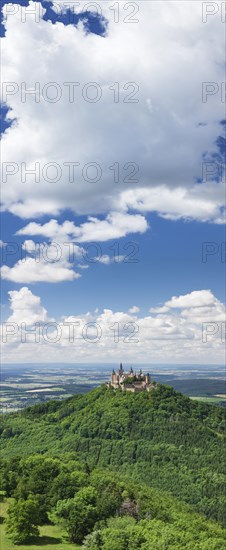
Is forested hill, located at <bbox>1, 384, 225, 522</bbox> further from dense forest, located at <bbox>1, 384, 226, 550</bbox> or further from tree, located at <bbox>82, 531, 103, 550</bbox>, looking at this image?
tree, located at <bbox>82, 531, 103, 550</bbox>

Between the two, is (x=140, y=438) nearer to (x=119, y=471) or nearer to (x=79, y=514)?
(x=119, y=471)

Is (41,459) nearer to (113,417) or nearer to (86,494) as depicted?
(86,494)

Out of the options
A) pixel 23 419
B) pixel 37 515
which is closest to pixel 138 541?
pixel 37 515

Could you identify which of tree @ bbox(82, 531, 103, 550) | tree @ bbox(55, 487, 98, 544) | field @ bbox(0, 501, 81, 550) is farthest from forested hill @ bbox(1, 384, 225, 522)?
tree @ bbox(82, 531, 103, 550)

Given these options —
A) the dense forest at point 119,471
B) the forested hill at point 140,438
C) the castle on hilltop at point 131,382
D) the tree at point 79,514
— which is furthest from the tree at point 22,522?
the castle on hilltop at point 131,382

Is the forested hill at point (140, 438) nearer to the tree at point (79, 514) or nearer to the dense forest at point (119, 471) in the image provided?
the dense forest at point (119, 471)

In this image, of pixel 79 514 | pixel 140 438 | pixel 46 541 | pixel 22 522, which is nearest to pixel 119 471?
pixel 140 438

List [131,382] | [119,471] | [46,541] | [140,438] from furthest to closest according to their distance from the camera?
[131,382] < [140,438] < [119,471] < [46,541]
